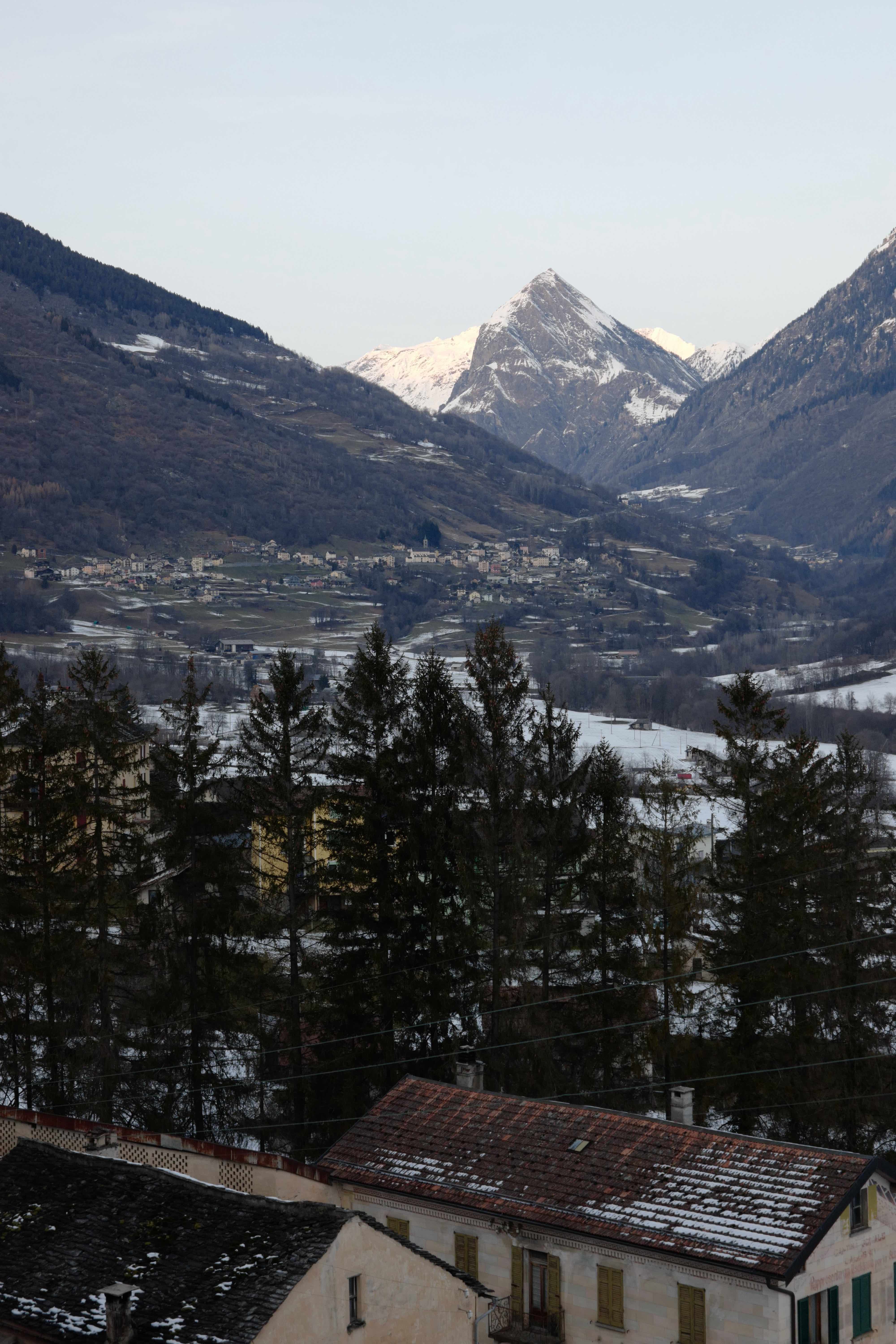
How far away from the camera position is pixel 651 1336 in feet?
86.2

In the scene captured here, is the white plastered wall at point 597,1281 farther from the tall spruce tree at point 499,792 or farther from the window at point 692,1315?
the tall spruce tree at point 499,792

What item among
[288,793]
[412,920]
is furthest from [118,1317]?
[288,793]

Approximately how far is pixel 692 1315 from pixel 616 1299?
151 centimetres

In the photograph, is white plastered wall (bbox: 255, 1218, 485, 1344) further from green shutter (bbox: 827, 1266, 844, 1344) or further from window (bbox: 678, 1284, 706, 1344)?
green shutter (bbox: 827, 1266, 844, 1344)

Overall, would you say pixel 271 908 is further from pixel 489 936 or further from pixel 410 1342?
pixel 410 1342

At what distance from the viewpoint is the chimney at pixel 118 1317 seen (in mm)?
19234

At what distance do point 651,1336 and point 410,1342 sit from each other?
6057mm

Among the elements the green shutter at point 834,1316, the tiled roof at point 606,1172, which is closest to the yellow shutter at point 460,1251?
the tiled roof at point 606,1172

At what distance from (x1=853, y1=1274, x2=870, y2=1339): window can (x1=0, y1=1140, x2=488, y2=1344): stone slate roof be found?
6760 mm

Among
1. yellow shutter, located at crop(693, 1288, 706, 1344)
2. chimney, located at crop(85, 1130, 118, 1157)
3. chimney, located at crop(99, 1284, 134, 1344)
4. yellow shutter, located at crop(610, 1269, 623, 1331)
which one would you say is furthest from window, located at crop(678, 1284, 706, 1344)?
chimney, located at crop(99, 1284, 134, 1344)

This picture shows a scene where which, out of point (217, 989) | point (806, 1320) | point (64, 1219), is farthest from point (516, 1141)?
point (217, 989)

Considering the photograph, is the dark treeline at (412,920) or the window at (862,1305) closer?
the window at (862,1305)

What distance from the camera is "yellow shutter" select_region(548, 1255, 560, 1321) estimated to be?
89.8ft

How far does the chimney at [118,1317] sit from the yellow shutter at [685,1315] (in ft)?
33.8
